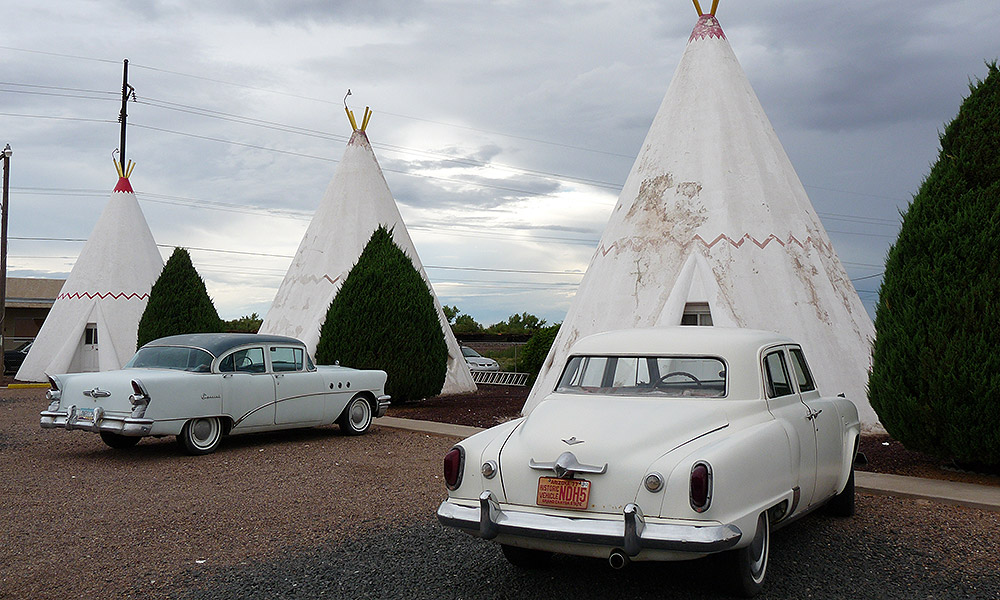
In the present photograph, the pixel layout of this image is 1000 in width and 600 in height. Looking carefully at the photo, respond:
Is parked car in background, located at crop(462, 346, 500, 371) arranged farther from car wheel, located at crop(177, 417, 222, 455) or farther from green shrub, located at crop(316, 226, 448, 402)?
car wheel, located at crop(177, 417, 222, 455)

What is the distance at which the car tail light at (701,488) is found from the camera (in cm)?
331

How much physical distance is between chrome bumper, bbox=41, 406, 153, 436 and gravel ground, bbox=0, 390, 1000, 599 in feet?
1.20

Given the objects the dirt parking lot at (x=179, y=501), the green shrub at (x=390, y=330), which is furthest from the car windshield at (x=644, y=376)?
the green shrub at (x=390, y=330)

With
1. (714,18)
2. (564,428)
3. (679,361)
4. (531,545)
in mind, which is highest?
(714,18)

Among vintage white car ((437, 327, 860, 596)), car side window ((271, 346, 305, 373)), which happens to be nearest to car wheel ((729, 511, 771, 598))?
vintage white car ((437, 327, 860, 596))

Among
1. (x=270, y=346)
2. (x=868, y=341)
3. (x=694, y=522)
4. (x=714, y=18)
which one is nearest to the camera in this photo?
(x=694, y=522)

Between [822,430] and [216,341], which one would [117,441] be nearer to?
[216,341]

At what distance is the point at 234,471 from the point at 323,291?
8761 mm

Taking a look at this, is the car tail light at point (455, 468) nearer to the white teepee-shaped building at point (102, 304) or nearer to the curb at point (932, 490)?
the curb at point (932, 490)

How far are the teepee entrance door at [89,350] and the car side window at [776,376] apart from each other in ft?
62.1

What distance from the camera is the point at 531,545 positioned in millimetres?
3566

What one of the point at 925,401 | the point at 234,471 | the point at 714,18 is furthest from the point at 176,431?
the point at 714,18

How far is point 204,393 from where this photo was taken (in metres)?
7.93

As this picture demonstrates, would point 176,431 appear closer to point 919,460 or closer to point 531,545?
point 531,545
